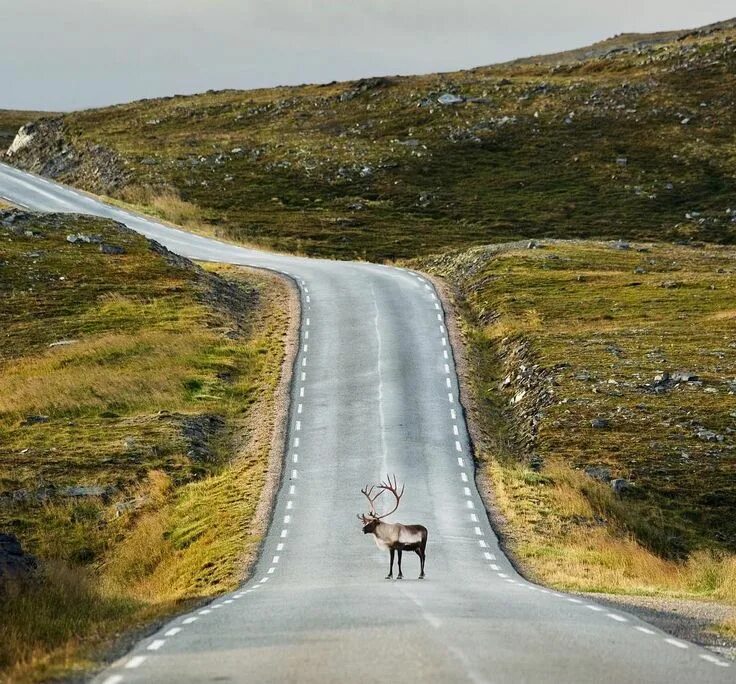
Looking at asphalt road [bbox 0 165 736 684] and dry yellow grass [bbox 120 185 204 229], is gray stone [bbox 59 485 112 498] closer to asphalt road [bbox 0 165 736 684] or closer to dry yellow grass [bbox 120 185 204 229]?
asphalt road [bbox 0 165 736 684]

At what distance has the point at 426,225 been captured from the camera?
8450cm

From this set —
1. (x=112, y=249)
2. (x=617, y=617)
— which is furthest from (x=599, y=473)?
(x=112, y=249)

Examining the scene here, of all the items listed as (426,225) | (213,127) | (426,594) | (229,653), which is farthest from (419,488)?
(213,127)

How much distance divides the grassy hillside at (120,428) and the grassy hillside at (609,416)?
25.8ft

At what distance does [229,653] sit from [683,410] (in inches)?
1131

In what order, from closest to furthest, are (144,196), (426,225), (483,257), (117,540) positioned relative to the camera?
(117,540) → (483,257) → (426,225) → (144,196)

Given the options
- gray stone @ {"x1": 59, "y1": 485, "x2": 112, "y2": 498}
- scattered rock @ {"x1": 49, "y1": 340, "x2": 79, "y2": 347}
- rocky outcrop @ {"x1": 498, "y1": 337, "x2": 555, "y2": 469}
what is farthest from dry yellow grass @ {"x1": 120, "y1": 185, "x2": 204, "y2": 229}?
gray stone @ {"x1": 59, "y1": 485, "x2": 112, "y2": 498}

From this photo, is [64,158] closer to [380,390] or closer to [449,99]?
[449,99]

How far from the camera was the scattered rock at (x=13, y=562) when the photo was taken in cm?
2188

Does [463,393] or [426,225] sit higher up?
[426,225]

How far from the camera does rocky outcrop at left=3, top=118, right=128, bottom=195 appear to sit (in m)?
100

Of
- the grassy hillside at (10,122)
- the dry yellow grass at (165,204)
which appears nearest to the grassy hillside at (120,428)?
the dry yellow grass at (165,204)

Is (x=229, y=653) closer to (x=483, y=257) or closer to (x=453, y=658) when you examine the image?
(x=453, y=658)

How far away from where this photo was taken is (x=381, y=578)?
85.2 ft
